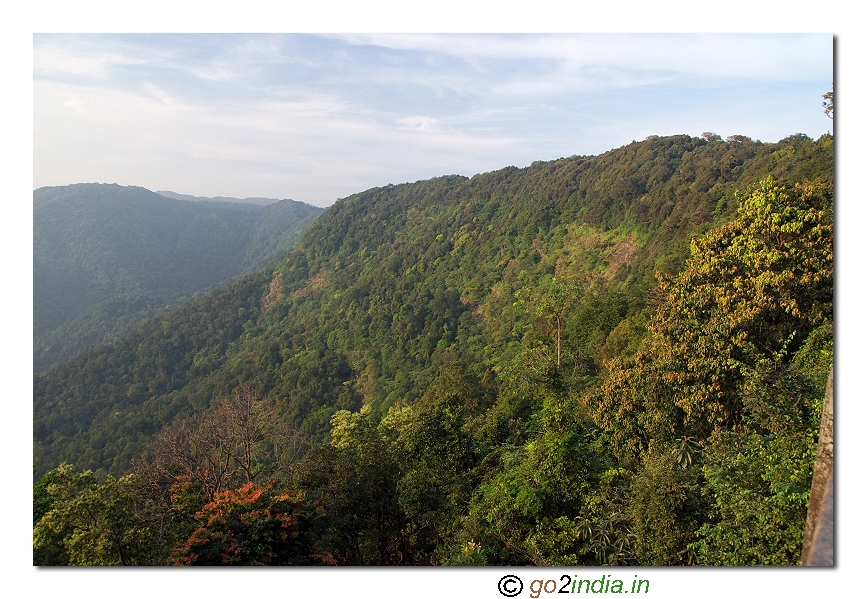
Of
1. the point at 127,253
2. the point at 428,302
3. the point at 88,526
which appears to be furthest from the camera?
the point at 127,253

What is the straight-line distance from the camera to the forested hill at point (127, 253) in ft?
251

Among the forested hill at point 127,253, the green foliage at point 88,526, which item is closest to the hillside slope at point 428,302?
the green foliage at point 88,526

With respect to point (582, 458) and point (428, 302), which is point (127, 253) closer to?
point (428, 302)

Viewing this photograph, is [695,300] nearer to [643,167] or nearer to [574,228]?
[574,228]

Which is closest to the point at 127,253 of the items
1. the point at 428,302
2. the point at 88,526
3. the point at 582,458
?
the point at 428,302

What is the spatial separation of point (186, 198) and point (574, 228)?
170718 millimetres

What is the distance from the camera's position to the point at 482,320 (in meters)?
33.9

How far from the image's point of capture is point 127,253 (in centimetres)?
10544

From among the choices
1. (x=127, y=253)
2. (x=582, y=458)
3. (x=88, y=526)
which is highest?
(x=127, y=253)

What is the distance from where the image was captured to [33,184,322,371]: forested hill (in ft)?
251

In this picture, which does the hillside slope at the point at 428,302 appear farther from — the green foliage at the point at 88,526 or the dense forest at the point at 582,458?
the green foliage at the point at 88,526

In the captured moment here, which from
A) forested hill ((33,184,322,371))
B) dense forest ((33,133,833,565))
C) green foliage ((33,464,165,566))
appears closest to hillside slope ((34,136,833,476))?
dense forest ((33,133,833,565))

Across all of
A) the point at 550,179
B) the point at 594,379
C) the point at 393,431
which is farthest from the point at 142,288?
the point at 594,379
